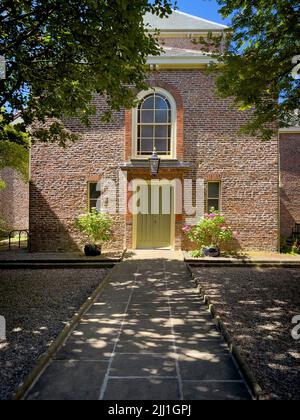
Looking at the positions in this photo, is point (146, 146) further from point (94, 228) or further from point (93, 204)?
point (94, 228)

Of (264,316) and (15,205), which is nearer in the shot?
(264,316)

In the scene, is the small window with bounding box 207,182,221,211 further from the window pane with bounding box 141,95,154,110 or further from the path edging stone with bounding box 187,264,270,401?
the path edging stone with bounding box 187,264,270,401

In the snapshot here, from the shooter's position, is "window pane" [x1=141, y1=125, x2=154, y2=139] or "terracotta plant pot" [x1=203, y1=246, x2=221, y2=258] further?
"window pane" [x1=141, y1=125, x2=154, y2=139]

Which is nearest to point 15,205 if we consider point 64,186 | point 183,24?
point 64,186

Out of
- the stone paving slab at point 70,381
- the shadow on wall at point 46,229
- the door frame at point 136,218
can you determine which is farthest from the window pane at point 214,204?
the stone paving slab at point 70,381

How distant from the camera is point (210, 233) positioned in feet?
35.8

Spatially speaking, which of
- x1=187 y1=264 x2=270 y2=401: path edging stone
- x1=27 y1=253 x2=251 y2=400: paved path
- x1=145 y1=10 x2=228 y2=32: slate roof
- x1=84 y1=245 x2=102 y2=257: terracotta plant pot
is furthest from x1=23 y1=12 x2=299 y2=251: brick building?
x1=187 y1=264 x2=270 y2=401: path edging stone

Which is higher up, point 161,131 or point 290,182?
point 161,131

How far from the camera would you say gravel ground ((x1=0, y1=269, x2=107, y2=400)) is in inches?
131

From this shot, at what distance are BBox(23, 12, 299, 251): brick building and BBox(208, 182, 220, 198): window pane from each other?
0.13 feet

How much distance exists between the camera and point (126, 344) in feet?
12.7

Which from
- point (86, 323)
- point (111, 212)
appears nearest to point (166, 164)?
point (111, 212)

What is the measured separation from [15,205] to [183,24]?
1573cm

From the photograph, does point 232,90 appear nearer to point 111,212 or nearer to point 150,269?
point 150,269
